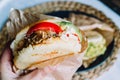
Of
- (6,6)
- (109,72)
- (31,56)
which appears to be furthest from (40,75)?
(6,6)

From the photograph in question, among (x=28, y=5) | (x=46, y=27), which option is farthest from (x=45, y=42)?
(x=28, y=5)

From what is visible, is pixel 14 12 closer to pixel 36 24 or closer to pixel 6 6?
pixel 36 24

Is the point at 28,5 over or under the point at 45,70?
over

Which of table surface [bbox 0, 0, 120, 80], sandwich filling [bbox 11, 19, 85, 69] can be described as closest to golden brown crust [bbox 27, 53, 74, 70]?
sandwich filling [bbox 11, 19, 85, 69]

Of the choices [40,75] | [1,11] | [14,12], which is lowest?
[40,75]

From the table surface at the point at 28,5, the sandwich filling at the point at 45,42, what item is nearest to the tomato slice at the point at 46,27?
the sandwich filling at the point at 45,42

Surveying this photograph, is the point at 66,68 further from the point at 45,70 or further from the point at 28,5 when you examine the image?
the point at 28,5

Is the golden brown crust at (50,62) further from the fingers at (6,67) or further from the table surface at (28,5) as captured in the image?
the table surface at (28,5)

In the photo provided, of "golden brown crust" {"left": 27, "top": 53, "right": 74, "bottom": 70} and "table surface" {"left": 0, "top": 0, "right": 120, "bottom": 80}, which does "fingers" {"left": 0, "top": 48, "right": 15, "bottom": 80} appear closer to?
"golden brown crust" {"left": 27, "top": 53, "right": 74, "bottom": 70}

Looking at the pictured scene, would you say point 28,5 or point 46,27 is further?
point 28,5

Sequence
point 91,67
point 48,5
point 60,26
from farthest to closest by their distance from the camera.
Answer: point 48,5 → point 91,67 → point 60,26
